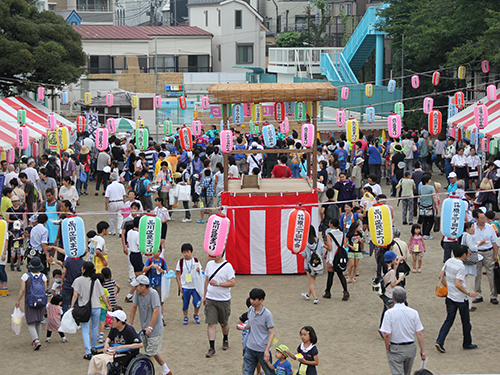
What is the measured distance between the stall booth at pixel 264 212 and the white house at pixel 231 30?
39206 millimetres

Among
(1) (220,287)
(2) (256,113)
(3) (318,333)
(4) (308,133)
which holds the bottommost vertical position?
(3) (318,333)

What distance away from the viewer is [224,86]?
13.0m

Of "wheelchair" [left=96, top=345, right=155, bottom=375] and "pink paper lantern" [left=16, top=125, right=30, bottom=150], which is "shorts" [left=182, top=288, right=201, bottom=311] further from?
"pink paper lantern" [left=16, top=125, right=30, bottom=150]

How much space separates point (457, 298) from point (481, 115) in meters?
10.9

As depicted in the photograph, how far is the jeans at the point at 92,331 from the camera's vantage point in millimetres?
8852

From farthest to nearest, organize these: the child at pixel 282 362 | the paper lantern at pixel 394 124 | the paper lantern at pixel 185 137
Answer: the paper lantern at pixel 185 137
the paper lantern at pixel 394 124
the child at pixel 282 362

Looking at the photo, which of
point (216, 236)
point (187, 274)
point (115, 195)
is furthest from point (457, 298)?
point (115, 195)

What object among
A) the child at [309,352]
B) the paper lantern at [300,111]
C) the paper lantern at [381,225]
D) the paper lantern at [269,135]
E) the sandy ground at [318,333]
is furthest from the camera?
the paper lantern at [269,135]

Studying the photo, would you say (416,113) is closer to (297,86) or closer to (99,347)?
(297,86)

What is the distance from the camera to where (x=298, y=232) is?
1098 cm

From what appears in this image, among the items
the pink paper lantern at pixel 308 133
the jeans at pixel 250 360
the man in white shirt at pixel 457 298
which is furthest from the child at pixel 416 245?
the jeans at pixel 250 360

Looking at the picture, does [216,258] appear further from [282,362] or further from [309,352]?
Answer: [309,352]

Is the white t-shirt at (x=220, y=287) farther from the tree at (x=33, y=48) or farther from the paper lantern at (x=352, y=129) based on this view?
the tree at (x=33, y=48)

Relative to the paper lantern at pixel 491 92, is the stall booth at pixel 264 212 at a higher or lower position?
lower
